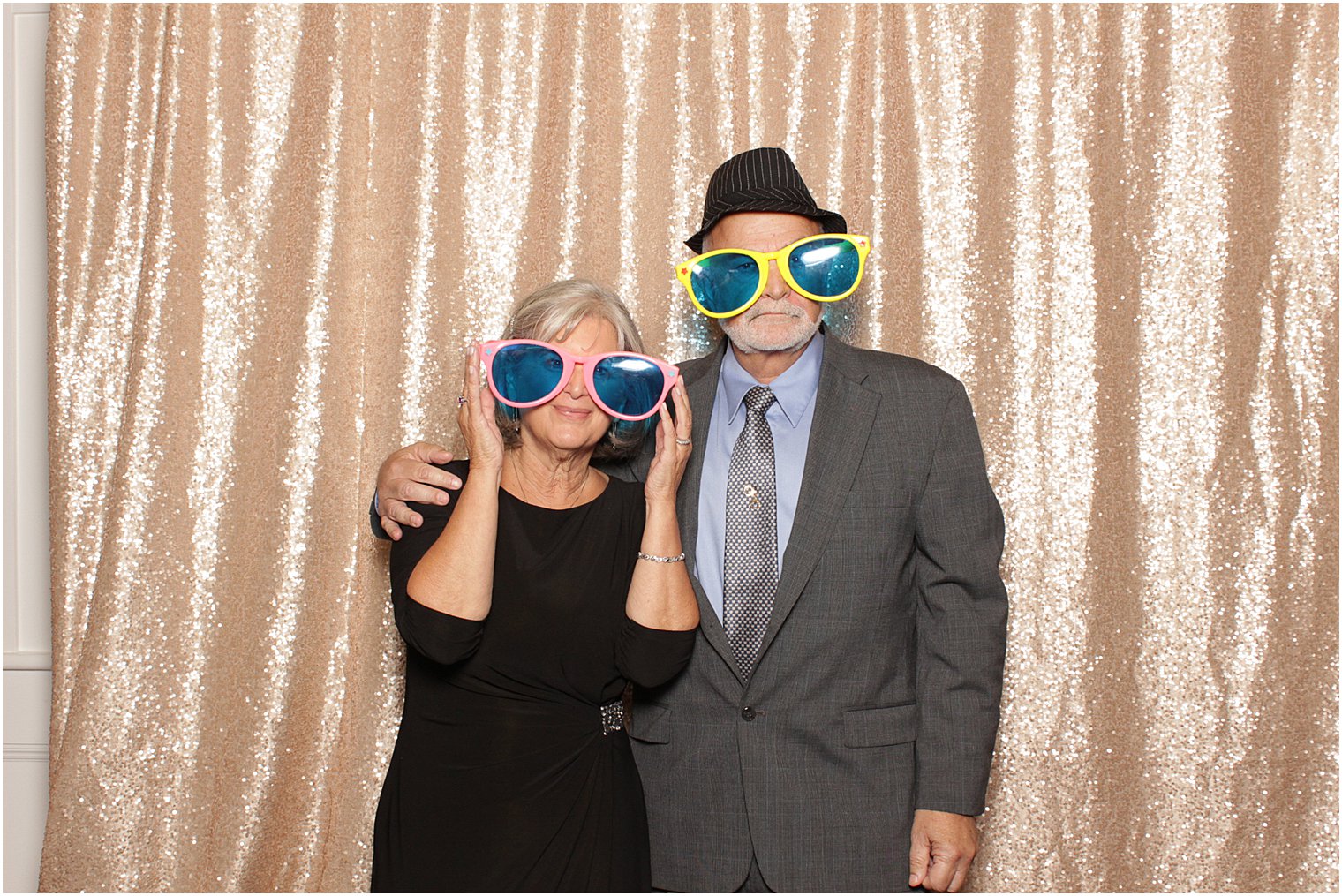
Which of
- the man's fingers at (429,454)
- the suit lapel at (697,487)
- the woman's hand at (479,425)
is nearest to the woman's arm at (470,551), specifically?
the woman's hand at (479,425)

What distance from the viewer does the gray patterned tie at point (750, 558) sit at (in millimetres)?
1386

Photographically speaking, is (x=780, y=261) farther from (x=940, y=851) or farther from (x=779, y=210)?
(x=940, y=851)

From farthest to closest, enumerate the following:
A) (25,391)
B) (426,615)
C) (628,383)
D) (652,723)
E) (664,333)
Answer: (25,391) < (664,333) < (652,723) < (628,383) < (426,615)

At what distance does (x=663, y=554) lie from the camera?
1287mm

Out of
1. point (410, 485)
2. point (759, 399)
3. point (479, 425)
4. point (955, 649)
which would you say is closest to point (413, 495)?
point (410, 485)

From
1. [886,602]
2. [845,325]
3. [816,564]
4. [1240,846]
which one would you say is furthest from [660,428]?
[1240,846]

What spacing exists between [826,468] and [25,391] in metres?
1.61

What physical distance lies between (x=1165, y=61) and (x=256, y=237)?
167 cm

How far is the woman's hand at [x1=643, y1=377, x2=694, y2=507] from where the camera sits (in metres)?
1.32

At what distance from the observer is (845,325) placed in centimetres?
185

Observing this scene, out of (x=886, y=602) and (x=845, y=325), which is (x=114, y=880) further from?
(x=845, y=325)

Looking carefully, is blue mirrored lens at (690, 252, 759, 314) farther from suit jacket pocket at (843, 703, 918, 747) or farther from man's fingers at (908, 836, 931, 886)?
man's fingers at (908, 836, 931, 886)

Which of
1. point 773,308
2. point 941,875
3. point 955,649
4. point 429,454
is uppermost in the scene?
point 773,308

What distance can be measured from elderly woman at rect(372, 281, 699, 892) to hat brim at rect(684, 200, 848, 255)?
0.89ft
